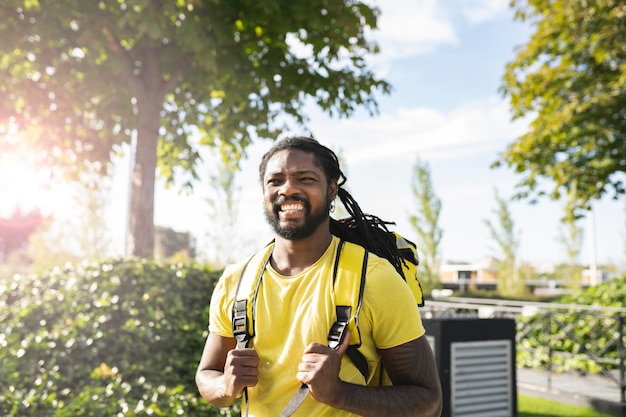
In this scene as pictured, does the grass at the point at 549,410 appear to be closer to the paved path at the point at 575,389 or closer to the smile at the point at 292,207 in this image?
the paved path at the point at 575,389

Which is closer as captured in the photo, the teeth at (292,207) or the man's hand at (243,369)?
the man's hand at (243,369)

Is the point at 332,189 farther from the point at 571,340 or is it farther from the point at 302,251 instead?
the point at 571,340

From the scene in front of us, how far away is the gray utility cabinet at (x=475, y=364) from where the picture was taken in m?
6.48

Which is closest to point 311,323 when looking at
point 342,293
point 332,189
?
point 342,293

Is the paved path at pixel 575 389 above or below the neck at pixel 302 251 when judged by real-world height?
below

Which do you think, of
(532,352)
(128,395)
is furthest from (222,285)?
(532,352)

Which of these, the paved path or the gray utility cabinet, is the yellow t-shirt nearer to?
the gray utility cabinet

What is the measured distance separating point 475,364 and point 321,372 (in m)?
5.42

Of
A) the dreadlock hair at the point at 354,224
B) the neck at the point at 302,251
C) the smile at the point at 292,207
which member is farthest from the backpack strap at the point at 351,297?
the dreadlock hair at the point at 354,224

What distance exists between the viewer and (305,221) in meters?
2.15

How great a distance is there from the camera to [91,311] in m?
6.62

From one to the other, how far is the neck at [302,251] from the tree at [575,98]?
1226cm

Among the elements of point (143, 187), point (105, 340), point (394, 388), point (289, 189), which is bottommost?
point (105, 340)

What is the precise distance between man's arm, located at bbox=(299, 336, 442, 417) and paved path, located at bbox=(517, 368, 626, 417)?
26.6 ft
